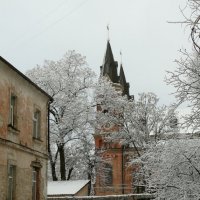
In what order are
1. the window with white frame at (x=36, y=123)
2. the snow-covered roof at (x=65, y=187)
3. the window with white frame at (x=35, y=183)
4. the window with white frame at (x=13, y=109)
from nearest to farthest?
the window with white frame at (x=13, y=109) → the window with white frame at (x=35, y=183) → the window with white frame at (x=36, y=123) → the snow-covered roof at (x=65, y=187)

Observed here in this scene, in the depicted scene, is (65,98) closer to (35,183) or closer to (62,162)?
(62,162)

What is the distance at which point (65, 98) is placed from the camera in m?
39.2

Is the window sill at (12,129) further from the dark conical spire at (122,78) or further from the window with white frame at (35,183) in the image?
the dark conical spire at (122,78)

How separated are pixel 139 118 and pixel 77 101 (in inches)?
274

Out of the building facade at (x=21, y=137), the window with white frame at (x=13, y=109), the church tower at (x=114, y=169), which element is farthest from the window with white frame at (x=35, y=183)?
the church tower at (x=114, y=169)

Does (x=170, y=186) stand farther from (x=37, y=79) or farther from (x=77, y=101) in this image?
(x=37, y=79)

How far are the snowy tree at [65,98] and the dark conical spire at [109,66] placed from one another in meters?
18.0

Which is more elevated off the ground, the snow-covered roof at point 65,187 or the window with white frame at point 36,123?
the window with white frame at point 36,123

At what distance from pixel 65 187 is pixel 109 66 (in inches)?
1235

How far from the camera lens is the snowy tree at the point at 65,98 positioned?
3853cm

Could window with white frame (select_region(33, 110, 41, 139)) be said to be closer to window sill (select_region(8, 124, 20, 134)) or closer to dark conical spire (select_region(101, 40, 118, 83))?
window sill (select_region(8, 124, 20, 134))

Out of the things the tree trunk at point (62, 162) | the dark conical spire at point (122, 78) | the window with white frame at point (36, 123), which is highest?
the dark conical spire at point (122, 78)

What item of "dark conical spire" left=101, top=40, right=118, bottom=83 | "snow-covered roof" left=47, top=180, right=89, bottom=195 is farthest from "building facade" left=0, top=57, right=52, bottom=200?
"dark conical spire" left=101, top=40, right=118, bottom=83

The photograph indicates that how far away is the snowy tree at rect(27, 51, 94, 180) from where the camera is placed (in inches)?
1517
